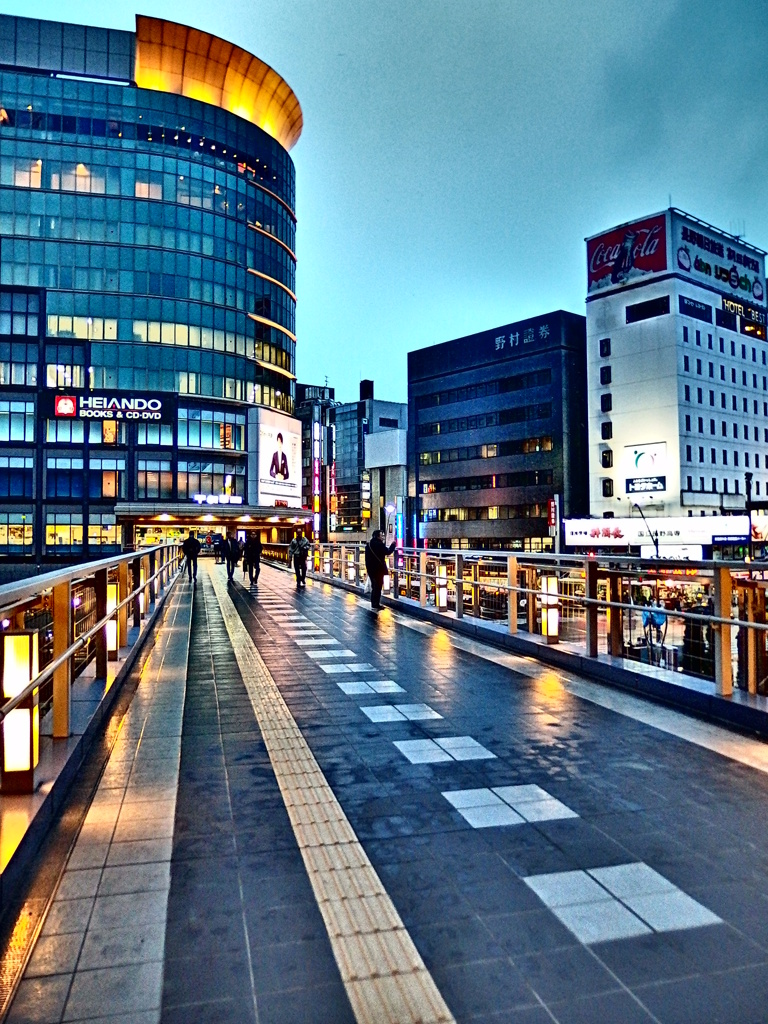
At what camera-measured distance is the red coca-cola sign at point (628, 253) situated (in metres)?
64.4

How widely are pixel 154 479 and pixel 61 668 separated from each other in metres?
64.8

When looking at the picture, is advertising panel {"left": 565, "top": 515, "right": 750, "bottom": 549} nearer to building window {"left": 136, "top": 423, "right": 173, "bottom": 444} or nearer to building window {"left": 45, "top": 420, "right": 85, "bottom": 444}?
building window {"left": 136, "top": 423, "right": 173, "bottom": 444}

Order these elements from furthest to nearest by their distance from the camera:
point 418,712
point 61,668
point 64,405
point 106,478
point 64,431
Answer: point 106,478
point 64,431
point 64,405
point 418,712
point 61,668

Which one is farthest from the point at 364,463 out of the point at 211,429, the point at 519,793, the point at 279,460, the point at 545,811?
the point at 545,811

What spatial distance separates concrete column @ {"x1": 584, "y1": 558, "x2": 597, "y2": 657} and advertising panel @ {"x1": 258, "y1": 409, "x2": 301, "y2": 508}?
6386 centimetres

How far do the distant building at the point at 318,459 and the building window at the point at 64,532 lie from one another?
45.1 meters

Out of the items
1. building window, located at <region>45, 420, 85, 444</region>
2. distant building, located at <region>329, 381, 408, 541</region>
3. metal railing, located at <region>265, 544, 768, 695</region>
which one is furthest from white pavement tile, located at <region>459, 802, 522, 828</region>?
distant building, located at <region>329, 381, 408, 541</region>

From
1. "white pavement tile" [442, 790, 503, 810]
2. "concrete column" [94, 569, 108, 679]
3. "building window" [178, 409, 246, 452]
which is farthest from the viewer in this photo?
"building window" [178, 409, 246, 452]

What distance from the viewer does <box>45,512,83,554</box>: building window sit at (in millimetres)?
63688

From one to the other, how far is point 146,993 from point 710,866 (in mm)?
2819

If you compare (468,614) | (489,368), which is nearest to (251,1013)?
(468,614)

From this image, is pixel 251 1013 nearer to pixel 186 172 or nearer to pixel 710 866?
pixel 710 866

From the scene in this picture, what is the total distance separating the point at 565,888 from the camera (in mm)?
3619

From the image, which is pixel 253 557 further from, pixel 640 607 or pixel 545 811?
pixel 545 811
